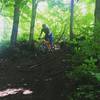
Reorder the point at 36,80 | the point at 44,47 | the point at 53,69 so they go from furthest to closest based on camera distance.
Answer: the point at 44,47
the point at 53,69
the point at 36,80

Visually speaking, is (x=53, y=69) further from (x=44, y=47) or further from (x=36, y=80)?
(x=44, y=47)

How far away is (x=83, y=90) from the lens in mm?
7133

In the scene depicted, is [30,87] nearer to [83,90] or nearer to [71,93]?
[71,93]

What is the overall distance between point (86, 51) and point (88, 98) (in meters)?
1.19

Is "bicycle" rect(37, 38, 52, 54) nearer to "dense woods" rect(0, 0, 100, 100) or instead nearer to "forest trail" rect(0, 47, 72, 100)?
"dense woods" rect(0, 0, 100, 100)

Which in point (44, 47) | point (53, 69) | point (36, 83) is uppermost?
point (44, 47)

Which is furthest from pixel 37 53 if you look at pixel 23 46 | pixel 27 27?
pixel 27 27

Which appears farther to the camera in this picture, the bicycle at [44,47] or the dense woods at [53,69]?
the bicycle at [44,47]

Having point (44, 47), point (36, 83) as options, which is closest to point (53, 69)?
point (36, 83)

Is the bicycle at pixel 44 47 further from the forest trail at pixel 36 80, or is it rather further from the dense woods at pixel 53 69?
the forest trail at pixel 36 80

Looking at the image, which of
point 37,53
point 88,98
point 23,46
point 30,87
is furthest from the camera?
point 23,46

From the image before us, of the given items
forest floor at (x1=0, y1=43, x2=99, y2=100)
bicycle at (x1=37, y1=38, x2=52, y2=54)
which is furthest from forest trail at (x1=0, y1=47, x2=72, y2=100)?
bicycle at (x1=37, y1=38, x2=52, y2=54)

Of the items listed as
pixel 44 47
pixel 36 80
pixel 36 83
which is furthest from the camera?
pixel 44 47

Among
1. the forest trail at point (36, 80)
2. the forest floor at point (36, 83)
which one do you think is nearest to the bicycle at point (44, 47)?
the forest trail at point (36, 80)
